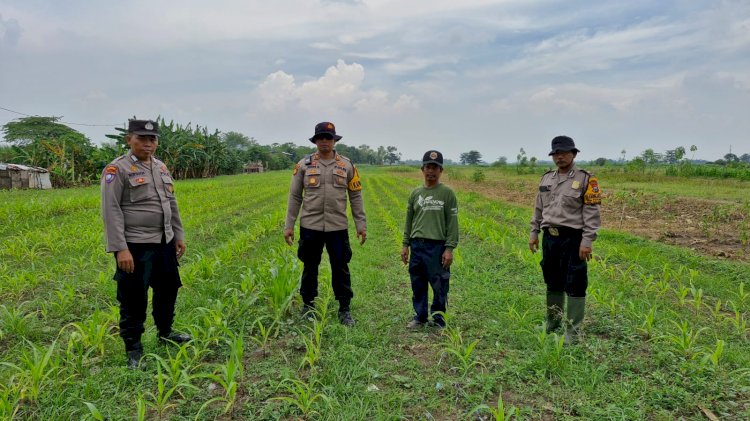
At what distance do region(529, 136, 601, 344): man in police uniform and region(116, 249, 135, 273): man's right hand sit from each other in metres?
3.46

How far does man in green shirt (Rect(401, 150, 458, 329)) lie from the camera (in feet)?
13.1

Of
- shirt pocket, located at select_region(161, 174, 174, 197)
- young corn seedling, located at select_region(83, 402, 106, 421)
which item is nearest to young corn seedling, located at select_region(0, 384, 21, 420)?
young corn seedling, located at select_region(83, 402, 106, 421)

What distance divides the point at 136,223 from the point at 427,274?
2.54 metres

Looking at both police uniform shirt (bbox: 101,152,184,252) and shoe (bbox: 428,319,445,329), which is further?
shoe (bbox: 428,319,445,329)

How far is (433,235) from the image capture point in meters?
4.01

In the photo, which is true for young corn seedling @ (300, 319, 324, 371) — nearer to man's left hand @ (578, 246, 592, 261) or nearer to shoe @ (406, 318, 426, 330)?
shoe @ (406, 318, 426, 330)

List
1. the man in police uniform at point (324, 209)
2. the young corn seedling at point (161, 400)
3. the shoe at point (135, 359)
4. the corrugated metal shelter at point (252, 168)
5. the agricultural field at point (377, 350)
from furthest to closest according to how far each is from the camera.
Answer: the corrugated metal shelter at point (252, 168)
the man in police uniform at point (324, 209)
the shoe at point (135, 359)
the agricultural field at point (377, 350)
the young corn seedling at point (161, 400)

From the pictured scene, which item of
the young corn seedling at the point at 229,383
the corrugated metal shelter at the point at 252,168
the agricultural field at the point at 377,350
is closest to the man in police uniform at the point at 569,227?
the agricultural field at the point at 377,350

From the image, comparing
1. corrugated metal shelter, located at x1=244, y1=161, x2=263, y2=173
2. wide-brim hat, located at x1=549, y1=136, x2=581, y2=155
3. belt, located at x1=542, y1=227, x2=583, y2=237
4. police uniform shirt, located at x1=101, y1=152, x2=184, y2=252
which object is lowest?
belt, located at x1=542, y1=227, x2=583, y2=237

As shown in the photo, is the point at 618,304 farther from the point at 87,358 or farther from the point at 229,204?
the point at 229,204

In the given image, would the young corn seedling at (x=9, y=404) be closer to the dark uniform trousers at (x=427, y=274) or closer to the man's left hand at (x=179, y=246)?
the man's left hand at (x=179, y=246)

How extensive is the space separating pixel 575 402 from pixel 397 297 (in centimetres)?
261

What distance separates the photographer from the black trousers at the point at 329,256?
4.18m

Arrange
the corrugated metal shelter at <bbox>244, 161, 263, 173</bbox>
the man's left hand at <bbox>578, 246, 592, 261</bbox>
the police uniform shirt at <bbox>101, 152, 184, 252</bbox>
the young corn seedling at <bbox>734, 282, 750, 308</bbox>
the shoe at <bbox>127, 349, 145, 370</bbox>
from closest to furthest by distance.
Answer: the police uniform shirt at <bbox>101, 152, 184, 252</bbox>, the shoe at <bbox>127, 349, 145, 370</bbox>, the man's left hand at <bbox>578, 246, 592, 261</bbox>, the young corn seedling at <bbox>734, 282, 750, 308</bbox>, the corrugated metal shelter at <bbox>244, 161, 263, 173</bbox>
